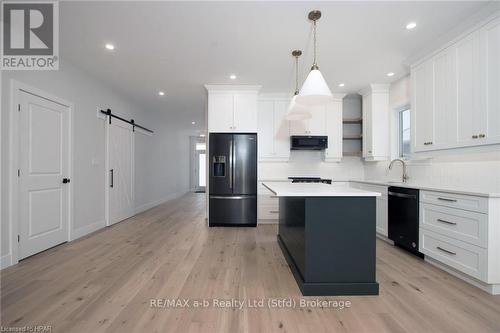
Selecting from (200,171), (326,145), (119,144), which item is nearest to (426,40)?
(326,145)

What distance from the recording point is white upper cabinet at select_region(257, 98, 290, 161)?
4746 mm

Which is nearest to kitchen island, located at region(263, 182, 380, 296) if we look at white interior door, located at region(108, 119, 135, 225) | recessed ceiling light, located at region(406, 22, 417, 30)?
recessed ceiling light, located at region(406, 22, 417, 30)

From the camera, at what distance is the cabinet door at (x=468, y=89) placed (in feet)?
7.72

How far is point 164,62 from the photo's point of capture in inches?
131

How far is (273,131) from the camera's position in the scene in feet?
15.6

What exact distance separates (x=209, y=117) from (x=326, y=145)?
241cm

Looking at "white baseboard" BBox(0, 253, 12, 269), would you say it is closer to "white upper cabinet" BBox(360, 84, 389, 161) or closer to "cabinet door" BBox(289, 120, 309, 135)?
"cabinet door" BBox(289, 120, 309, 135)

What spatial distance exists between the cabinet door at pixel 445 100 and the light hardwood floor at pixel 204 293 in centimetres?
153

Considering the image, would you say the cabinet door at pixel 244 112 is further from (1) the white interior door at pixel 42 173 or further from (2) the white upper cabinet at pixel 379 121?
(1) the white interior door at pixel 42 173

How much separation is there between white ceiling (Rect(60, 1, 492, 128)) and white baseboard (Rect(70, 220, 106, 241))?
257 centimetres

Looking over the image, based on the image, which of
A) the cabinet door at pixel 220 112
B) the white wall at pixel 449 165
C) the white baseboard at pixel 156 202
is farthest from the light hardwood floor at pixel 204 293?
the white baseboard at pixel 156 202

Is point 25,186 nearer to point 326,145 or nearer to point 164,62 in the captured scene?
point 164,62

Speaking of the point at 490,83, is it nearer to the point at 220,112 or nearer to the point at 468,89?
the point at 468,89

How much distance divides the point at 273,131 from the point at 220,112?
46.1 inches
